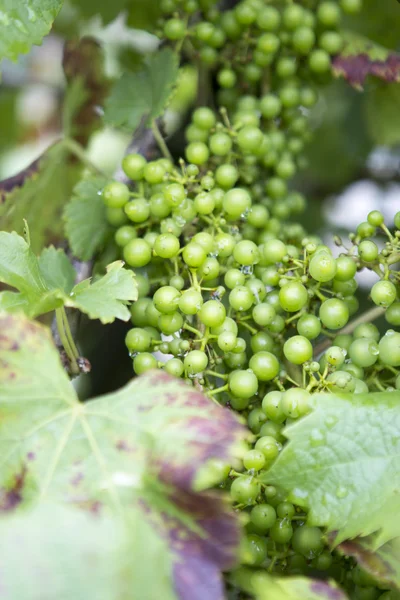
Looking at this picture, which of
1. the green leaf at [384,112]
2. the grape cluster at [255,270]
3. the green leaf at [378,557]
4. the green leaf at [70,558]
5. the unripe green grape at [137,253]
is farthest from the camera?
the green leaf at [384,112]

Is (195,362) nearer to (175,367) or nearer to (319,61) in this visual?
(175,367)

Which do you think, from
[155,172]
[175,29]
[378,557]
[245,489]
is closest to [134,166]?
[155,172]

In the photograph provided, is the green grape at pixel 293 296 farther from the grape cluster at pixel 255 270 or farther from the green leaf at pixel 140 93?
the green leaf at pixel 140 93

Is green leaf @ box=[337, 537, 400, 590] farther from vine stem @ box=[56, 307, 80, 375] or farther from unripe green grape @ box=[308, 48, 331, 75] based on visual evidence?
unripe green grape @ box=[308, 48, 331, 75]

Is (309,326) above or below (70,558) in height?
below

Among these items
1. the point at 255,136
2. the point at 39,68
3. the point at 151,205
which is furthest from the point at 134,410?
the point at 39,68

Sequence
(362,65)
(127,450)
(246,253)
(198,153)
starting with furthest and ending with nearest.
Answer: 1. (362,65)
2. (198,153)
3. (246,253)
4. (127,450)

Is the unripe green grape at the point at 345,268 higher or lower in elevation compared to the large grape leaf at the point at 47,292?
lower

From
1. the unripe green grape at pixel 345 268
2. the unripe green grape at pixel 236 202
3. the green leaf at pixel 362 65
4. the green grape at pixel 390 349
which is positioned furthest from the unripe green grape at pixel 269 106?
the green grape at pixel 390 349
